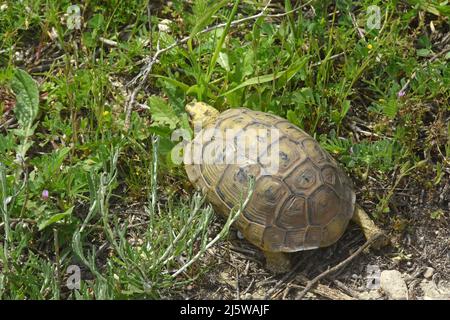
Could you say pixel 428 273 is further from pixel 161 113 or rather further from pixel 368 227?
pixel 161 113

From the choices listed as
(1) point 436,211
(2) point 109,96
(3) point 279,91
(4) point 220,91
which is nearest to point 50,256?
(2) point 109,96

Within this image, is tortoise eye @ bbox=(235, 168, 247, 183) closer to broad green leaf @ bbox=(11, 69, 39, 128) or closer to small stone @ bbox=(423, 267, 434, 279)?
small stone @ bbox=(423, 267, 434, 279)

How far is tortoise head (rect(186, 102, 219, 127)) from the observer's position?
3.55 m

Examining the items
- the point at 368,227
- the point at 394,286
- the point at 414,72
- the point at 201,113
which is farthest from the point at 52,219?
the point at 414,72

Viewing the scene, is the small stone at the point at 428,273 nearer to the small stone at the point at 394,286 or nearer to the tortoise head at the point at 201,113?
the small stone at the point at 394,286

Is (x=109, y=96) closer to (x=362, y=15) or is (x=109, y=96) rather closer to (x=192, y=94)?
(x=192, y=94)

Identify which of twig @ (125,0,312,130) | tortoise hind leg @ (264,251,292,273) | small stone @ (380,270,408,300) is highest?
twig @ (125,0,312,130)

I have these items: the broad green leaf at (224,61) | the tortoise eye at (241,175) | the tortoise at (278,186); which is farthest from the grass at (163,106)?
the tortoise eye at (241,175)

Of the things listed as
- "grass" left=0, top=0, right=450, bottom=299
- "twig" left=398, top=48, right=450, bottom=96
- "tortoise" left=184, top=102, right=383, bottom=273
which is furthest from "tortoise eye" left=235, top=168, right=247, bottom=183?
"twig" left=398, top=48, right=450, bottom=96

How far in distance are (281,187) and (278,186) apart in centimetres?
1

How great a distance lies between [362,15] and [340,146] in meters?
0.84

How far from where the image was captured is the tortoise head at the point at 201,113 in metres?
3.55

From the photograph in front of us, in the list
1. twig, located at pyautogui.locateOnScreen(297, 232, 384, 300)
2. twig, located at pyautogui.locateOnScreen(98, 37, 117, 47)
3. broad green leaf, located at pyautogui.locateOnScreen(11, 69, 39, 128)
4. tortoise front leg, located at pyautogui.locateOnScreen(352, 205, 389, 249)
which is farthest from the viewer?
twig, located at pyautogui.locateOnScreen(98, 37, 117, 47)

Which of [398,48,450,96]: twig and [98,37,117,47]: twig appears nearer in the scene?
[398,48,450,96]: twig
